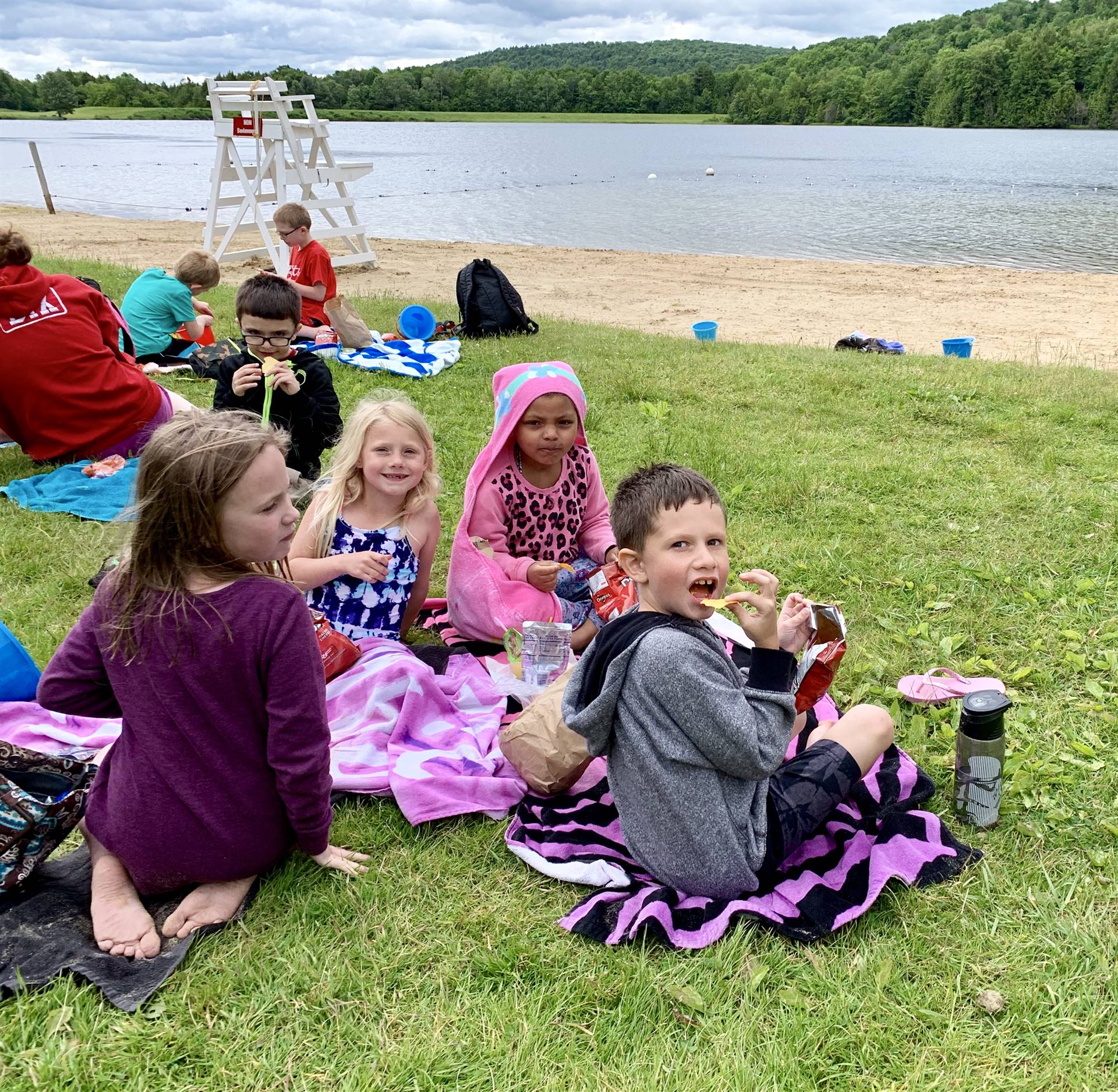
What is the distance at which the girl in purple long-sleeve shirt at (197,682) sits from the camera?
2.46 m

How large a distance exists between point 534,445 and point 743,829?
2204 millimetres

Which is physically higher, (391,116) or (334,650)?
(334,650)

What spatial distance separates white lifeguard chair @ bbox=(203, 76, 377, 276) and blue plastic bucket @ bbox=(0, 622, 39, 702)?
11.3 m

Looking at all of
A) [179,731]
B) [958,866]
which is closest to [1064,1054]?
[958,866]

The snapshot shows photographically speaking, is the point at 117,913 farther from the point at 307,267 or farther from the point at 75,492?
the point at 307,267

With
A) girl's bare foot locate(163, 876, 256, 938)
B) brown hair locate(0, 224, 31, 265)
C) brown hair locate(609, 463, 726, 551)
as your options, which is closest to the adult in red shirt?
brown hair locate(0, 224, 31, 265)

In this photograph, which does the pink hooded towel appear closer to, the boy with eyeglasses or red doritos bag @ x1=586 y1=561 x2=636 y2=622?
red doritos bag @ x1=586 y1=561 x2=636 y2=622

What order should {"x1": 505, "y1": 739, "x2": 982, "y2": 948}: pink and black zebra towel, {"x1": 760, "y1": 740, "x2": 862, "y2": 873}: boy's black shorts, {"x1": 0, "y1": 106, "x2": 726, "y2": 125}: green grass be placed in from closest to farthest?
1. {"x1": 505, "y1": 739, "x2": 982, "y2": 948}: pink and black zebra towel
2. {"x1": 760, "y1": 740, "x2": 862, "y2": 873}: boy's black shorts
3. {"x1": 0, "y1": 106, "x2": 726, "y2": 125}: green grass

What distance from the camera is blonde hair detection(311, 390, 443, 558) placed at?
404 cm

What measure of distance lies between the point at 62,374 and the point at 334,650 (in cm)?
373

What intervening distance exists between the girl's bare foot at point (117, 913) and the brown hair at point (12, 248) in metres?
4.73

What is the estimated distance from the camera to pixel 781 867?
2.89 meters

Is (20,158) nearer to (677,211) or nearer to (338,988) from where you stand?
(677,211)

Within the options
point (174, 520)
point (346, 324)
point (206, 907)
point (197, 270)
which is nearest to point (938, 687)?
point (206, 907)
